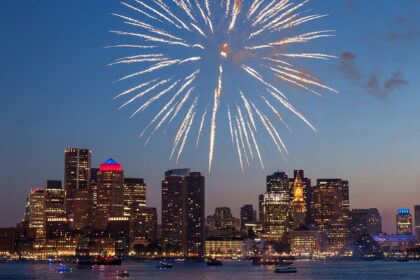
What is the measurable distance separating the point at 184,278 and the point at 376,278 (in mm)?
41049

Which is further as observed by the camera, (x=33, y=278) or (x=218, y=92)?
(x=33, y=278)

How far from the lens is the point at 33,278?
534ft

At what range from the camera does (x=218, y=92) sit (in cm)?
6028

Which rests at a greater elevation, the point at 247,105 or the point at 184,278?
the point at 247,105

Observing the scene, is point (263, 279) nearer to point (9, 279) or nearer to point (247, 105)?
point (9, 279)

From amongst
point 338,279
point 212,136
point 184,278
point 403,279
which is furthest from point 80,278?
point 212,136

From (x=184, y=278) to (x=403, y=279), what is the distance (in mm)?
45238

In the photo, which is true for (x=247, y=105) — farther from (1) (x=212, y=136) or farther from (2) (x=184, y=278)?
(2) (x=184, y=278)

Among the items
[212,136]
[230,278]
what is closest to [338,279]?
[230,278]

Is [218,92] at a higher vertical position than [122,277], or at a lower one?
higher

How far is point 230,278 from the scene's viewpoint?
160 meters

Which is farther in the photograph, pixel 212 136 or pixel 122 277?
pixel 122 277

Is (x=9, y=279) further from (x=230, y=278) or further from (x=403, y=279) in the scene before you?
(x=403, y=279)

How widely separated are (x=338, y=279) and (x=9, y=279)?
6771cm
